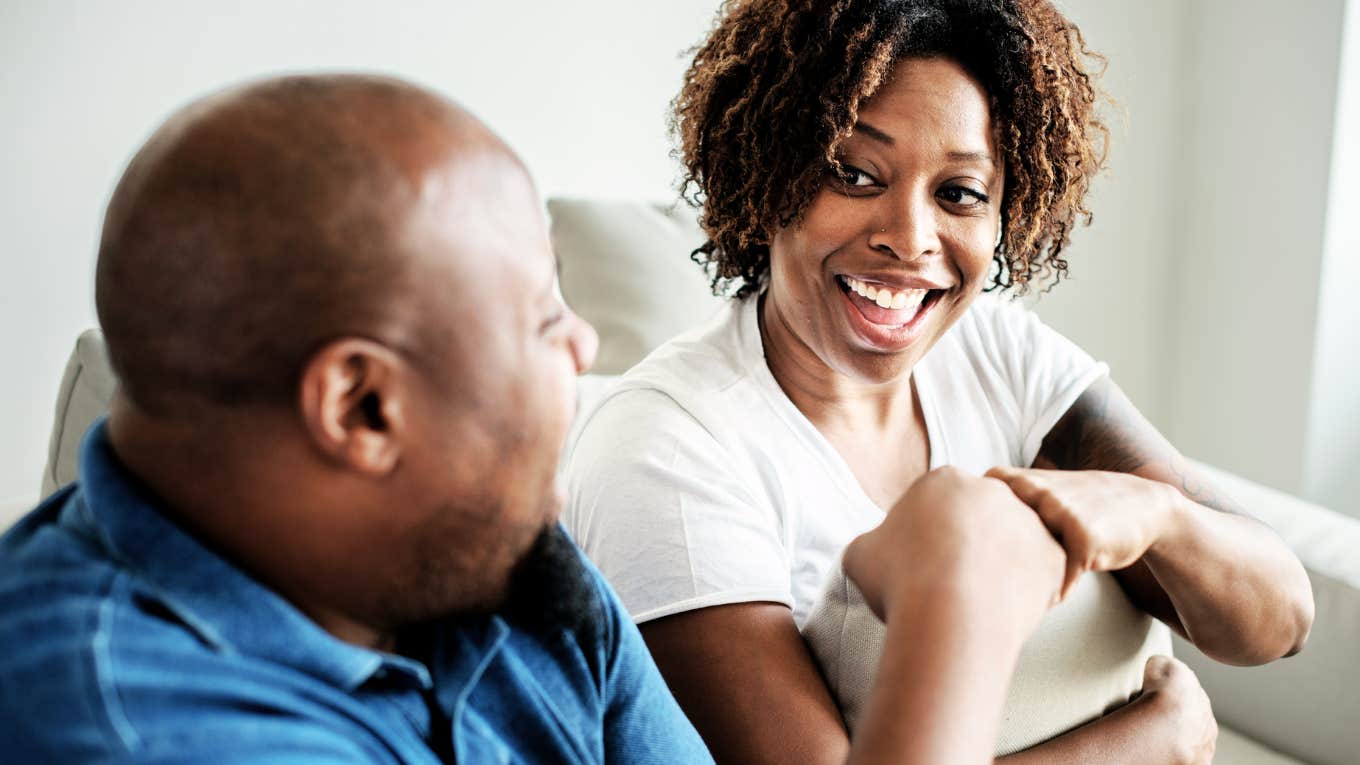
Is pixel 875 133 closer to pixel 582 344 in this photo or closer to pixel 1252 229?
pixel 582 344

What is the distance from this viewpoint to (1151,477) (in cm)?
137

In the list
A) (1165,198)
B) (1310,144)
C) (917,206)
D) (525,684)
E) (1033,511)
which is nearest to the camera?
(525,684)

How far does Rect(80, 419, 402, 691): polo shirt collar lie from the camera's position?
609mm

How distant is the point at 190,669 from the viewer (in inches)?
23.1

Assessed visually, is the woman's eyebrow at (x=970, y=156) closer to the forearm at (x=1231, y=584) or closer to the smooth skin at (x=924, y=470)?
the smooth skin at (x=924, y=470)

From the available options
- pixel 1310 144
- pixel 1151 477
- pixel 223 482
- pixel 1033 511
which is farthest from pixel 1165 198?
pixel 223 482

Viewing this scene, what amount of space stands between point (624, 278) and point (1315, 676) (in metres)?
1.10

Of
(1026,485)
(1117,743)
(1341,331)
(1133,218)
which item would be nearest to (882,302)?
(1026,485)

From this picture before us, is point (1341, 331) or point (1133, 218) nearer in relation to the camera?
point (1341, 331)

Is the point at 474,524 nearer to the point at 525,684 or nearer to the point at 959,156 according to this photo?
the point at 525,684

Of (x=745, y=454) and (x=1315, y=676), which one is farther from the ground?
(x=745, y=454)

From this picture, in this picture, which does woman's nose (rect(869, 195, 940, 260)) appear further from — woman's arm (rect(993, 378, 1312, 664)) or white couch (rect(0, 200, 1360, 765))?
white couch (rect(0, 200, 1360, 765))

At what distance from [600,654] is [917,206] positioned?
62cm

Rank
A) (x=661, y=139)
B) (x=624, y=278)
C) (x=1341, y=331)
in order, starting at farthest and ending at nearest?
(x=1341, y=331) < (x=661, y=139) < (x=624, y=278)
